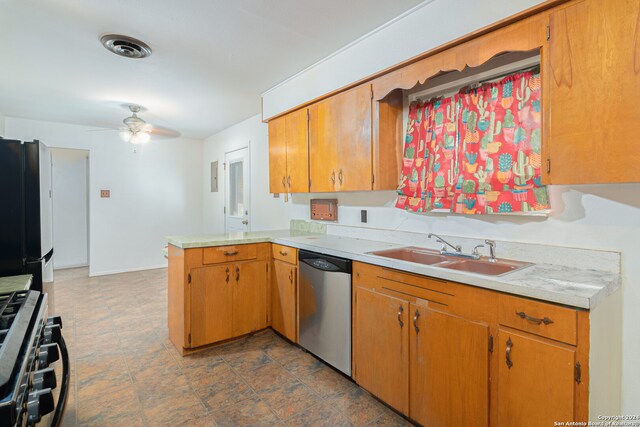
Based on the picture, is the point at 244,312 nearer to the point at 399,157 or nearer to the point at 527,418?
the point at 399,157

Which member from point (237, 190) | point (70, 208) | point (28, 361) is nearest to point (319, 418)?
point (28, 361)

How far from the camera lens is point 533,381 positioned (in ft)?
4.27

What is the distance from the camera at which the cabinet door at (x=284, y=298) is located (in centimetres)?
272

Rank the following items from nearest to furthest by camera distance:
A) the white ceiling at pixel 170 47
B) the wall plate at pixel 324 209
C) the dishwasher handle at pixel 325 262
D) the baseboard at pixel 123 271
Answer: the white ceiling at pixel 170 47 < the dishwasher handle at pixel 325 262 < the wall plate at pixel 324 209 < the baseboard at pixel 123 271

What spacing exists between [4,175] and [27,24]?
1113mm

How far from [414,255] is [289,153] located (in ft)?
5.30

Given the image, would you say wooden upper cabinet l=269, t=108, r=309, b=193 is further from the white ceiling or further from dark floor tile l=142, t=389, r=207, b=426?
dark floor tile l=142, t=389, r=207, b=426

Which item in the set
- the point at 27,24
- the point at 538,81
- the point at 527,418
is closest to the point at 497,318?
the point at 527,418

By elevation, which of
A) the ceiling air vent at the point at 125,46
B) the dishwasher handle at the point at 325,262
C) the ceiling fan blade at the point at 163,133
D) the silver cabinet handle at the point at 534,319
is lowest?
the silver cabinet handle at the point at 534,319

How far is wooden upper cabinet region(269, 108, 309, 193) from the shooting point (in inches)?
119

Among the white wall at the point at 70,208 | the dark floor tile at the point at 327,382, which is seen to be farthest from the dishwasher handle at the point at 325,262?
the white wall at the point at 70,208

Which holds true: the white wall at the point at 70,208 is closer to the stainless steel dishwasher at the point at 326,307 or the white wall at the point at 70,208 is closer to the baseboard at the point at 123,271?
the baseboard at the point at 123,271

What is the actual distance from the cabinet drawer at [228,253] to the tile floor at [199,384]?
0.76 meters

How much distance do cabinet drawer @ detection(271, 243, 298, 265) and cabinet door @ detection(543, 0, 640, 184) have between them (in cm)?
182
